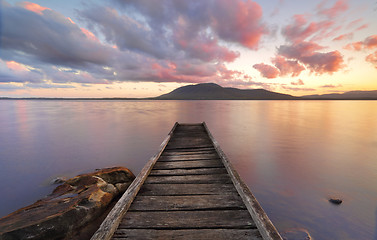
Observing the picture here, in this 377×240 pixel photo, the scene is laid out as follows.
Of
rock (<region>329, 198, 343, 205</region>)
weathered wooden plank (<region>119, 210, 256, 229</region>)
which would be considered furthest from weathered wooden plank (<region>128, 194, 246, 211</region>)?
rock (<region>329, 198, 343, 205</region>)

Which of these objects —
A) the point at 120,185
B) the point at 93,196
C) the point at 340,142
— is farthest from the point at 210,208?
the point at 340,142

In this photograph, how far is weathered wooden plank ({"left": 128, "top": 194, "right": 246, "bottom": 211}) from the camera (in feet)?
10.0

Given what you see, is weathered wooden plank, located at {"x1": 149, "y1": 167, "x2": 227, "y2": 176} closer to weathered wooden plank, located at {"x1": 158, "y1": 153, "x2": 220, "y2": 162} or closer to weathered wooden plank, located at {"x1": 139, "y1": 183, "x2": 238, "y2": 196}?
weathered wooden plank, located at {"x1": 139, "y1": 183, "x2": 238, "y2": 196}

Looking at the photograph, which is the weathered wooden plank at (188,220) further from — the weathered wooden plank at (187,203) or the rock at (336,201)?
the rock at (336,201)

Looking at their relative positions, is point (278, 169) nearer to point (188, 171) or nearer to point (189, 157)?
point (189, 157)

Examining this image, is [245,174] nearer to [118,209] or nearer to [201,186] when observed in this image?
[201,186]

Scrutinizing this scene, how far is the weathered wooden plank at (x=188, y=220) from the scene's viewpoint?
2.65m

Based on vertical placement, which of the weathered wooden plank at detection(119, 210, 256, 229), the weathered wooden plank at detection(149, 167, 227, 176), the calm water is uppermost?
the weathered wooden plank at detection(119, 210, 256, 229)

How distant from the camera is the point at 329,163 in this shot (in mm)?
10047

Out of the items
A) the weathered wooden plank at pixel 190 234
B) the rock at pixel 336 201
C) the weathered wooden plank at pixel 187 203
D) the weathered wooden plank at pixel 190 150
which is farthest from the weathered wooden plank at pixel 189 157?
the rock at pixel 336 201

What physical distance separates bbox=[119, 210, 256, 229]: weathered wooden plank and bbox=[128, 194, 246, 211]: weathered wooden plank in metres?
0.10

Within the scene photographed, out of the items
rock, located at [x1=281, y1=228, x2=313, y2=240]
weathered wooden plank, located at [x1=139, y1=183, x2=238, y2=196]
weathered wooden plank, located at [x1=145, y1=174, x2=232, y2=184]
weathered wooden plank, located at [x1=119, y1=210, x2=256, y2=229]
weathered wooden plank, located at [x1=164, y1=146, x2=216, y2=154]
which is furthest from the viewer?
weathered wooden plank, located at [x1=164, y1=146, x2=216, y2=154]

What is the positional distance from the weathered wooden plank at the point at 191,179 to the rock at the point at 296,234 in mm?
2263

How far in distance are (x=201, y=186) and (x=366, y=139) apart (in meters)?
20.6
